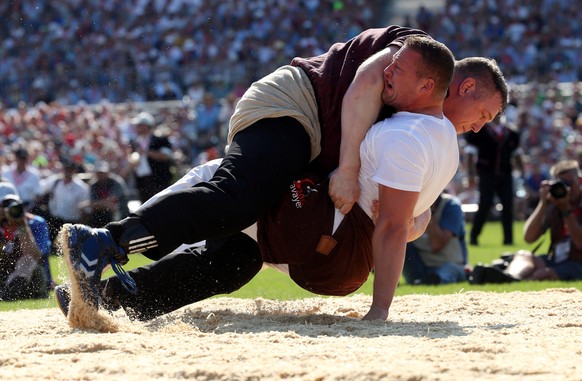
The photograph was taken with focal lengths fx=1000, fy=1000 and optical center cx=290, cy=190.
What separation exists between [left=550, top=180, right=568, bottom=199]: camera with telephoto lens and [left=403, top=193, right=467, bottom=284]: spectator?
3.10 feet

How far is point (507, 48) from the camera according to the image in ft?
78.0

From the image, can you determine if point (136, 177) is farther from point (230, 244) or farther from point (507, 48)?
point (507, 48)

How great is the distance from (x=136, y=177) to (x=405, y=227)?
10266mm

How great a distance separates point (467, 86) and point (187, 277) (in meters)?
1.87

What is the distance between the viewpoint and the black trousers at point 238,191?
4781 millimetres

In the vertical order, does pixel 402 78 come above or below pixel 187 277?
above

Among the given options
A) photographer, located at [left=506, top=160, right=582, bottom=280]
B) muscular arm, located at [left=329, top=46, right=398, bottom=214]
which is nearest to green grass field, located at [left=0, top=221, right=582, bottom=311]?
photographer, located at [left=506, top=160, right=582, bottom=280]

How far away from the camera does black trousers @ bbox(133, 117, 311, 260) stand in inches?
188

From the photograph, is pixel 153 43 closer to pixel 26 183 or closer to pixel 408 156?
pixel 26 183

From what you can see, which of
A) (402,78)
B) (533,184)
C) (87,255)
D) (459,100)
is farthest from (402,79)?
(533,184)

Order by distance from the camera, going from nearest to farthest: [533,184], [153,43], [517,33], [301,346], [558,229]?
[301,346] → [558,229] → [533,184] → [517,33] → [153,43]

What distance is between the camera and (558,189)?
9320mm

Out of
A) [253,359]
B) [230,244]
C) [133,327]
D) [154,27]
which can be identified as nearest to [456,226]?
[230,244]

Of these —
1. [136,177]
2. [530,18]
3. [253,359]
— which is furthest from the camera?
[530,18]
